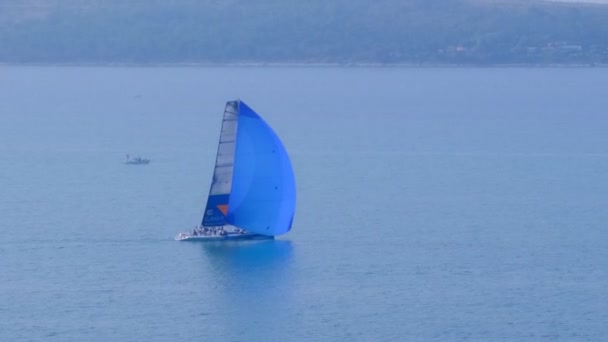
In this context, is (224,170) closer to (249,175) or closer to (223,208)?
(249,175)

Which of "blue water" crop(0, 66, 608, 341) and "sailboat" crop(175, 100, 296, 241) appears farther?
"sailboat" crop(175, 100, 296, 241)

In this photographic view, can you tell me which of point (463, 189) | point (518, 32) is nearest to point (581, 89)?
point (518, 32)

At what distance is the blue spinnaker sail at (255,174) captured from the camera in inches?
1932

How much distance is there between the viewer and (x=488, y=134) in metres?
95.1

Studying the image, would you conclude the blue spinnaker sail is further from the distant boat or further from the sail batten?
the distant boat

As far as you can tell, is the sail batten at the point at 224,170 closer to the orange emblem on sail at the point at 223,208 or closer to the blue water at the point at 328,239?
the orange emblem on sail at the point at 223,208

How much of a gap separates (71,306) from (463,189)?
86.2ft

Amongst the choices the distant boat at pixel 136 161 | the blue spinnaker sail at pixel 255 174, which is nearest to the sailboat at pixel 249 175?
the blue spinnaker sail at pixel 255 174

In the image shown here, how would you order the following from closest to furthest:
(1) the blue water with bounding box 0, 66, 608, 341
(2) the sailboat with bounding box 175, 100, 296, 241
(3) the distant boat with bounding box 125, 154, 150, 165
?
1. (1) the blue water with bounding box 0, 66, 608, 341
2. (2) the sailboat with bounding box 175, 100, 296, 241
3. (3) the distant boat with bounding box 125, 154, 150, 165

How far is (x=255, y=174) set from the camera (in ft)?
161

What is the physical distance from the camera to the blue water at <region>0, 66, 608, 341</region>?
1642 inches

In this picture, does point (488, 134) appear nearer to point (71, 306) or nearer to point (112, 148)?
point (112, 148)

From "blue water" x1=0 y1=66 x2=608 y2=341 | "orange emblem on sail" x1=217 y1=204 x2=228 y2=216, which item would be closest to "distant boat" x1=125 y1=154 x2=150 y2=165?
"blue water" x1=0 y1=66 x2=608 y2=341

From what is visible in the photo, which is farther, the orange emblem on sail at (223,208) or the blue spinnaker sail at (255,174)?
the orange emblem on sail at (223,208)
